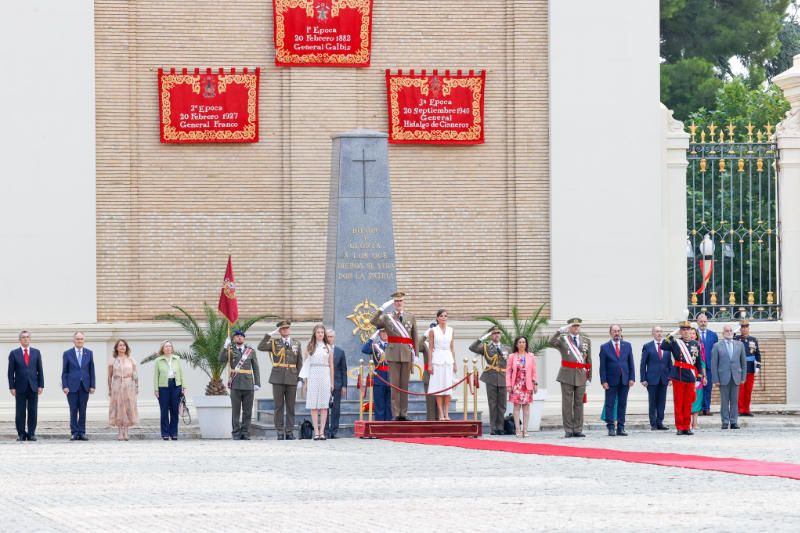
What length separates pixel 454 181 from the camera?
26672 millimetres

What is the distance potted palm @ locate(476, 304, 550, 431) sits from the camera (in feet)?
78.4

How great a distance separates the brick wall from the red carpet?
5.30m

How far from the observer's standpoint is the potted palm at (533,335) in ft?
78.4

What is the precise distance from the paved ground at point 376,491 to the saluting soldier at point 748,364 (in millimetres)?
5494

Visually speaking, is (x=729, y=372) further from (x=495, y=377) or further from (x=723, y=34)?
(x=723, y=34)

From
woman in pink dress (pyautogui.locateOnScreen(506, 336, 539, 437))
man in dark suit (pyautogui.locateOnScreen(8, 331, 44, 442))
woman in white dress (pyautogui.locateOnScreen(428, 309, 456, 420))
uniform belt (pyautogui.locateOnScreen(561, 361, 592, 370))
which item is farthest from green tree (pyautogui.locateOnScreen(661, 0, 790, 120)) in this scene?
man in dark suit (pyautogui.locateOnScreen(8, 331, 44, 442))

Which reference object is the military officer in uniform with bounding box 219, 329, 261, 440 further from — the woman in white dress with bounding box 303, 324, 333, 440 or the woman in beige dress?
the woman in beige dress

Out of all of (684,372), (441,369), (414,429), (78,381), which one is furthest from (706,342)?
(78,381)

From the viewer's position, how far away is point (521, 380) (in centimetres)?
2272

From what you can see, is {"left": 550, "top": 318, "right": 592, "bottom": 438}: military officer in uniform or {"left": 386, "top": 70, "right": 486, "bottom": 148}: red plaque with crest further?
{"left": 386, "top": 70, "right": 486, "bottom": 148}: red plaque with crest

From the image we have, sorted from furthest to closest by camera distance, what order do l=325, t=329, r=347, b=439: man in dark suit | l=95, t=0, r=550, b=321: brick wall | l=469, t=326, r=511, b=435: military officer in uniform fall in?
l=95, t=0, r=550, b=321: brick wall < l=469, t=326, r=511, b=435: military officer in uniform < l=325, t=329, r=347, b=439: man in dark suit

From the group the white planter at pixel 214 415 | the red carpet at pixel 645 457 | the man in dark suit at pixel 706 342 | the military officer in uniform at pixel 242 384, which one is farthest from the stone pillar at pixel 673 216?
the white planter at pixel 214 415

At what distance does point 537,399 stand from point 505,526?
39.1ft

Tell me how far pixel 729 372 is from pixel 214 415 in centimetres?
645
